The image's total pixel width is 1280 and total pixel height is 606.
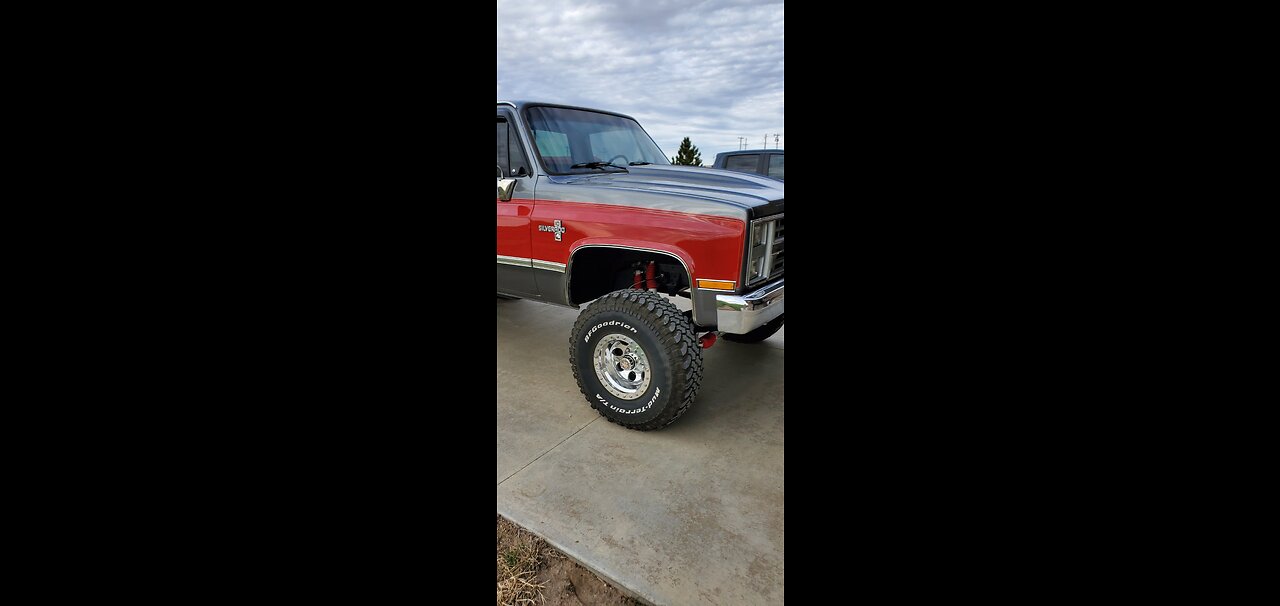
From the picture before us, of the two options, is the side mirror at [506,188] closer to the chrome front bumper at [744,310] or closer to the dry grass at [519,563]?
the chrome front bumper at [744,310]

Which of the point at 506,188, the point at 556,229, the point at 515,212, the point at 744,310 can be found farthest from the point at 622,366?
the point at 506,188

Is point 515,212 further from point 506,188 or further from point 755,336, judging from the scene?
point 755,336

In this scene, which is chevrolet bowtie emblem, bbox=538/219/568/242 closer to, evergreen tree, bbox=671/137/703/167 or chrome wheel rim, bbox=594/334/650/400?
chrome wheel rim, bbox=594/334/650/400

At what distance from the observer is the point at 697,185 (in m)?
3.83

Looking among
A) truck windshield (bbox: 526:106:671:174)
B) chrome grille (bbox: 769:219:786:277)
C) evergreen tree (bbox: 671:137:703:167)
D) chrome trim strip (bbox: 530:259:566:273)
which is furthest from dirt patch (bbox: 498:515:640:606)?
evergreen tree (bbox: 671:137:703:167)

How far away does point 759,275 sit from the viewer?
3.53m

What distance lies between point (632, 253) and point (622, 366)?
80cm

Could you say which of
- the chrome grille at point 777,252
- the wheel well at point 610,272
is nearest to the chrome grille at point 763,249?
the chrome grille at point 777,252
